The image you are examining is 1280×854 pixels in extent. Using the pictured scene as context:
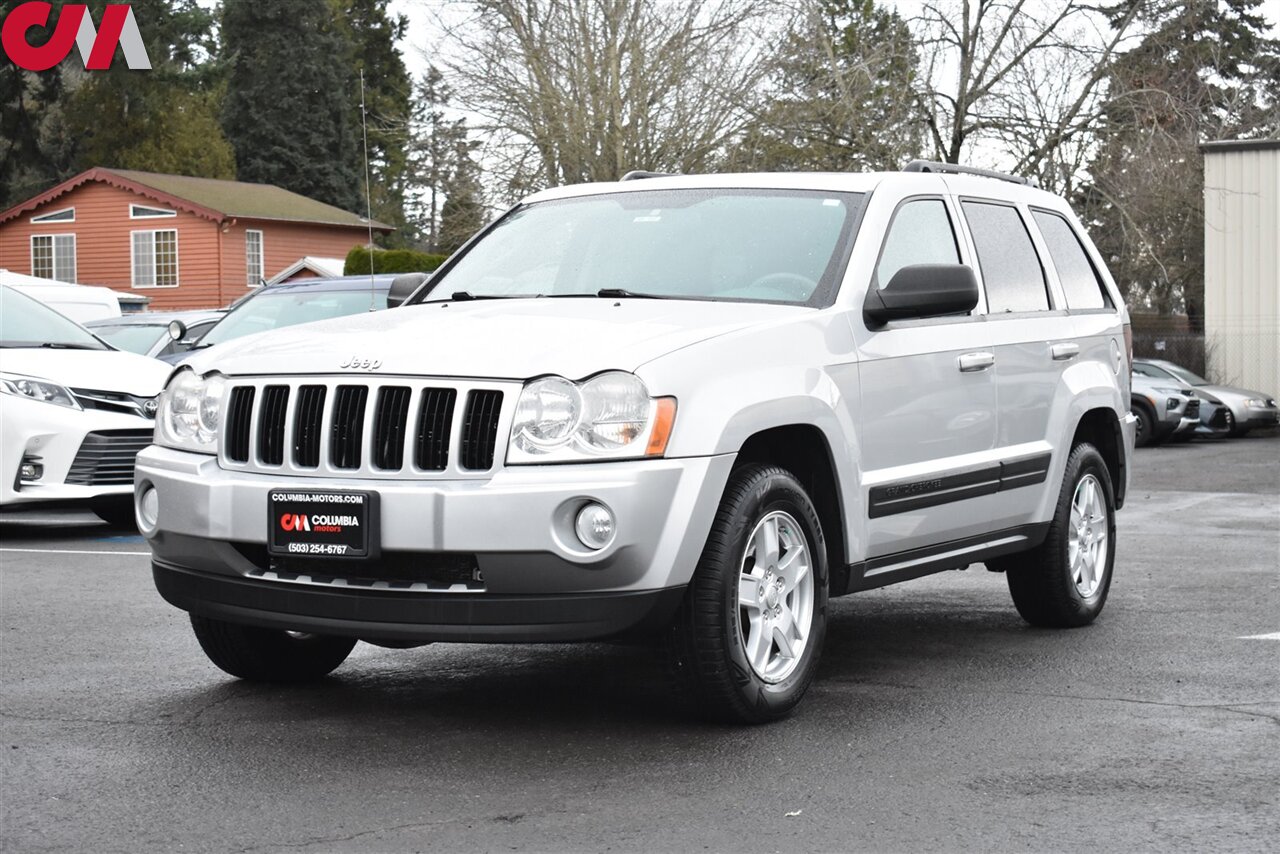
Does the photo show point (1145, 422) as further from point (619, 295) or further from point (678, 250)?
point (619, 295)

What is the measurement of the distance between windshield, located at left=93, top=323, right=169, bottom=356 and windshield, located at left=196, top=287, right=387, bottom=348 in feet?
8.03

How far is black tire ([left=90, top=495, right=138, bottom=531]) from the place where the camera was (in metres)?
11.6

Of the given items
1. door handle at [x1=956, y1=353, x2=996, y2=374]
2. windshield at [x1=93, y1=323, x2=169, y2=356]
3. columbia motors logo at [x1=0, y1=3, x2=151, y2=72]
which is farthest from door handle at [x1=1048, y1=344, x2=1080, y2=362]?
columbia motors logo at [x1=0, y1=3, x2=151, y2=72]

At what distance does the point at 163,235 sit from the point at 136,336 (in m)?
36.4

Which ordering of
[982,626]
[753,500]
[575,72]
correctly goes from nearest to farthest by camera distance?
[753,500], [982,626], [575,72]

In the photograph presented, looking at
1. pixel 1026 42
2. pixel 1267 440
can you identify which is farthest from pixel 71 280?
pixel 1267 440

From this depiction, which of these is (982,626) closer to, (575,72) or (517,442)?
(517,442)

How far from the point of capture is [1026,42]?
31672mm

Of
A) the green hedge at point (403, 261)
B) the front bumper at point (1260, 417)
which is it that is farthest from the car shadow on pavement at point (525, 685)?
the green hedge at point (403, 261)

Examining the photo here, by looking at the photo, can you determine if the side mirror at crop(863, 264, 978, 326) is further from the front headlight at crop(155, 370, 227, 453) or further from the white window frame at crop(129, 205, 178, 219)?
the white window frame at crop(129, 205, 178, 219)

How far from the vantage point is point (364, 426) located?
5.34 metres

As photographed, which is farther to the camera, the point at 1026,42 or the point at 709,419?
the point at 1026,42

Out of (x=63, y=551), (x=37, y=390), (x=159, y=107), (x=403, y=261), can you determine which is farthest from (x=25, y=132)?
(x=63, y=551)

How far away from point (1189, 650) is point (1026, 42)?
85.6 ft
